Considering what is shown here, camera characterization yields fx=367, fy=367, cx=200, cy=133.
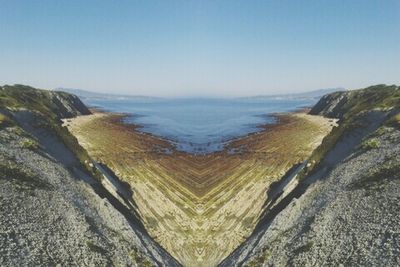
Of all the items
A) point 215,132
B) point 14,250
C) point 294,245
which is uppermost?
point 14,250

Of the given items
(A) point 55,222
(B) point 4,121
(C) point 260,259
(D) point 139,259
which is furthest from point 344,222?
(B) point 4,121

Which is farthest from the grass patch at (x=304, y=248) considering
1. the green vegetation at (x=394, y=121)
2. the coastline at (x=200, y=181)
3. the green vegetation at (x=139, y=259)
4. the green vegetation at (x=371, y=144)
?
the green vegetation at (x=394, y=121)

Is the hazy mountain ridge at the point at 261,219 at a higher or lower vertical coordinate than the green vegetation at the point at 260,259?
higher

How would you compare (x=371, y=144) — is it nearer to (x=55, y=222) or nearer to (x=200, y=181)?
(x=200, y=181)

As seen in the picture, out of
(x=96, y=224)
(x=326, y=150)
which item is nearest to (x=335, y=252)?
(x=96, y=224)

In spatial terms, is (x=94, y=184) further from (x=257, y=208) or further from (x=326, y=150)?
(x=326, y=150)

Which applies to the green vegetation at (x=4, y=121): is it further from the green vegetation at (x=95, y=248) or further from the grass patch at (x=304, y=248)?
the grass patch at (x=304, y=248)

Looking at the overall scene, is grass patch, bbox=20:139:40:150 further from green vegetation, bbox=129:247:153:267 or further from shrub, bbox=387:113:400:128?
shrub, bbox=387:113:400:128
